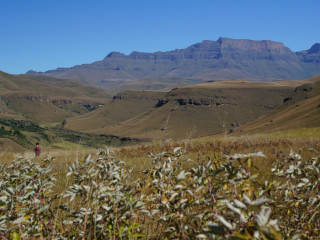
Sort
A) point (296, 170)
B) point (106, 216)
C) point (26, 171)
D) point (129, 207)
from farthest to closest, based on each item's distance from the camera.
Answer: point (26, 171) → point (296, 170) → point (106, 216) → point (129, 207)

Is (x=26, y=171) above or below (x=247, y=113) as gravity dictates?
above

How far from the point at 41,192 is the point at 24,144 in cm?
13429

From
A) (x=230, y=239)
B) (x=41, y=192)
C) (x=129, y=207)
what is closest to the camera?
(x=230, y=239)

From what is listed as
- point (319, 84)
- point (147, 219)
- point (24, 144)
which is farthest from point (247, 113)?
point (147, 219)

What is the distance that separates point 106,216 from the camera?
2.41m

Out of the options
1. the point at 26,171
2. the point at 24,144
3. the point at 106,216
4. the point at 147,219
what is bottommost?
the point at 24,144

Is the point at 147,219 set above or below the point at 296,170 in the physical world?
below

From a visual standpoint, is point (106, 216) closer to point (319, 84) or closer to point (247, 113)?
point (319, 84)

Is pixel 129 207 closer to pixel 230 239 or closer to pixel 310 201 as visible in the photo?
pixel 230 239

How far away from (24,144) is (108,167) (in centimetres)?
13450

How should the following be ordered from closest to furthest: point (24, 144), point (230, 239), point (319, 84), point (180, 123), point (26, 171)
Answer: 1. point (230, 239)
2. point (26, 171)
3. point (319, 84)
4. point (24, 144)
5. point (180, 123)

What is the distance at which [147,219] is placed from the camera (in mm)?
3275

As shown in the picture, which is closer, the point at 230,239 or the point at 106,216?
the point at 230,239

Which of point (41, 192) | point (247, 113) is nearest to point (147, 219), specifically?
point (41, 192)
